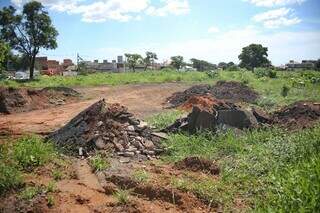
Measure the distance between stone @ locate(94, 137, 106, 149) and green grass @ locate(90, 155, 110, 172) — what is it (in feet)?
1.79

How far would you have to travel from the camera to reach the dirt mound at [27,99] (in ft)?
54.2

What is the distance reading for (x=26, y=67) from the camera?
194 ft

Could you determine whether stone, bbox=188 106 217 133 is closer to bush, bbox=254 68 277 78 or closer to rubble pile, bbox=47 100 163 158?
rubble pile, bbox=47 100 163 158

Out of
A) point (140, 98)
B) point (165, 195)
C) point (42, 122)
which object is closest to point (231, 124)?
point (165, 195)

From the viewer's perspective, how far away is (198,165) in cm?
773

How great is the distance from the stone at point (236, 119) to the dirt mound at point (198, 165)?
281 centimetres

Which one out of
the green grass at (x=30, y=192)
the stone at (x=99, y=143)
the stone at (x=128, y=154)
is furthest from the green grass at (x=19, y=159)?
the stone at (x=128, y=154)

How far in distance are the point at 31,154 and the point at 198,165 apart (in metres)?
3.30

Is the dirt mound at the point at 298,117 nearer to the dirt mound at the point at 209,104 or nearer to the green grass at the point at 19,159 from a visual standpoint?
the dirt mound at the point at 209,104

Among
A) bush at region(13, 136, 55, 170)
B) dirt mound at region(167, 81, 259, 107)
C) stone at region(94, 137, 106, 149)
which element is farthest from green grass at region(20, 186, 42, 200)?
dirt mound at region(167, 81, 259, 107)

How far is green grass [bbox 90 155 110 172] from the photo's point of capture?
7619mm

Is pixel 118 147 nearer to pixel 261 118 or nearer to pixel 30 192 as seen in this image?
pixel 30 192

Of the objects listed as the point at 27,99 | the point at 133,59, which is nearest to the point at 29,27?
the point at 27,99

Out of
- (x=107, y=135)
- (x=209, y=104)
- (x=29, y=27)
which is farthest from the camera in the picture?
(x=29, y=27)
